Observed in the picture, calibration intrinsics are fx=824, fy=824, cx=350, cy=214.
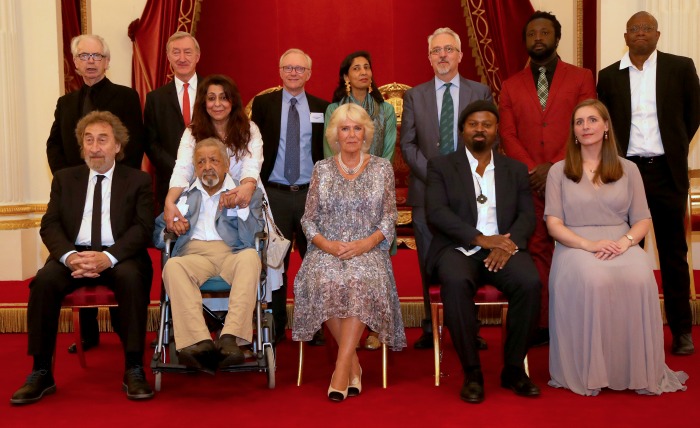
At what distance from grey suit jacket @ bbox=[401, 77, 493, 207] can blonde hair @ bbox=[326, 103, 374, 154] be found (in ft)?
1.55

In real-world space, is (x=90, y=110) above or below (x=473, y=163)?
above

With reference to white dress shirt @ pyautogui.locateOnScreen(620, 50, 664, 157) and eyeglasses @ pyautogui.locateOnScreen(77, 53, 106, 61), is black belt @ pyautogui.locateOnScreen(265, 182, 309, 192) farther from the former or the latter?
white dress shirt @ pyautogui.locateOnScreen(620, 50, 664, 157)

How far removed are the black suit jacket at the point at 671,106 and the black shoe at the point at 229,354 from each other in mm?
2642

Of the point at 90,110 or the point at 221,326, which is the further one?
the point at 90,110

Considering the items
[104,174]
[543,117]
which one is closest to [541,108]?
[543,117]

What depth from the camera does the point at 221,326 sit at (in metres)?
4.77

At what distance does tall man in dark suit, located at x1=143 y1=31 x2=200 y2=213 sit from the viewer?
17.7 feet

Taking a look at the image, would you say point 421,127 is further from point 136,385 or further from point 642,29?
point 136,385

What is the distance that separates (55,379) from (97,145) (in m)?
1.35

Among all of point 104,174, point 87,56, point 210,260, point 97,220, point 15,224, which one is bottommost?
point 210,260

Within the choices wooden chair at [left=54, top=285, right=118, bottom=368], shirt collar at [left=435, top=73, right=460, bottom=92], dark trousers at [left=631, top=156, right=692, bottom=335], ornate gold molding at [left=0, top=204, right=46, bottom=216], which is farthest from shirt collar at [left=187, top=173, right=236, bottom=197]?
ornate gold molding at [left=0, top=204, right=46, bottom=216]

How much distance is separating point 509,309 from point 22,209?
457cm

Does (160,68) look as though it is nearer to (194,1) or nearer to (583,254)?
(194,1)

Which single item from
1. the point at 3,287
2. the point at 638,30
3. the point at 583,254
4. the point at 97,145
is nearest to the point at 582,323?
the point at 583,254
